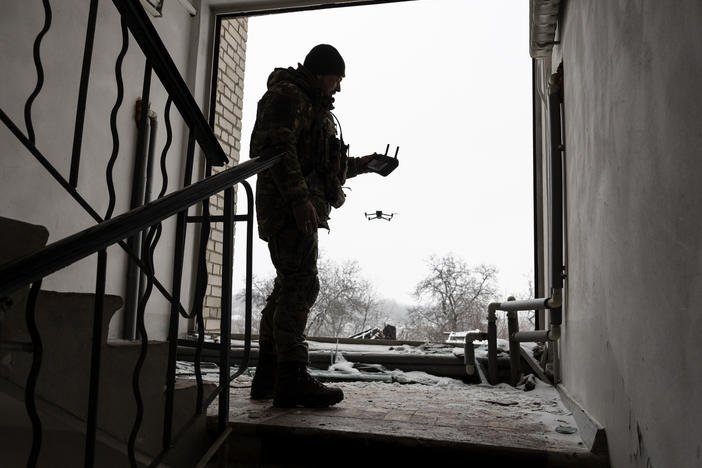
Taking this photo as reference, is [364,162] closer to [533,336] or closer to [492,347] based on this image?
[533,336]

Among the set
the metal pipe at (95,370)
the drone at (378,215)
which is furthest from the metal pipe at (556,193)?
the drone at (378,215)

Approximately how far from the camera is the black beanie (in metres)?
2.46

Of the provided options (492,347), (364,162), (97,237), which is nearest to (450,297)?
(492,347)

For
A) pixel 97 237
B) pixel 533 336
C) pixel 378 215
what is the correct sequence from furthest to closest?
pixel 378 215
pixel 533 336
pixel 97 237

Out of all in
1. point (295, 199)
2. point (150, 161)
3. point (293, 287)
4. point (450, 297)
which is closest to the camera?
point (295, 199)

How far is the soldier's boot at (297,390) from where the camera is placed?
2219 mm

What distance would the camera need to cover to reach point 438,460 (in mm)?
1691

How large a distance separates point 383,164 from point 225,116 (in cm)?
246

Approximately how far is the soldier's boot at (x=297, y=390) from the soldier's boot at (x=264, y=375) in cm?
23

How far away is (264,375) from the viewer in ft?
8.14

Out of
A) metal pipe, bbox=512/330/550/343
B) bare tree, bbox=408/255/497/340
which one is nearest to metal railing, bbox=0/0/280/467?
metal pipe, bbox=512/330/550/343

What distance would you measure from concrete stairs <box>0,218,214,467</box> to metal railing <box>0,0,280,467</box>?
0.25 feet

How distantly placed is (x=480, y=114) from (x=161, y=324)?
299 cm

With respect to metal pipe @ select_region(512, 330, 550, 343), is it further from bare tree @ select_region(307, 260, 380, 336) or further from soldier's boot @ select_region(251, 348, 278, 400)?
bare tree @ select_region(307, 260, 380, 336)
